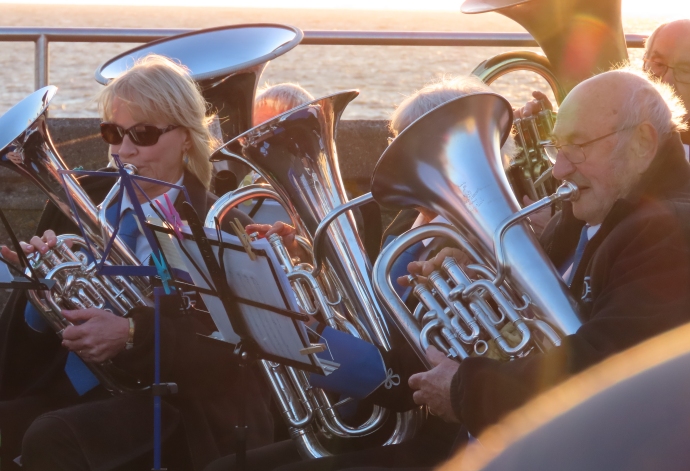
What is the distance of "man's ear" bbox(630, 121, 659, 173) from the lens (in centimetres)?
246

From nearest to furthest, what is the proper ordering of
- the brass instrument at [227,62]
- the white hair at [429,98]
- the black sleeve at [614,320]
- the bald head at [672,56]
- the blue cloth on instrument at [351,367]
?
the black sleeve at [614,320] < the blue cloth on instrument at [351,367] < the white hair at [429,98] < the bald head at [672,56] < the brass instrument at [227,62]

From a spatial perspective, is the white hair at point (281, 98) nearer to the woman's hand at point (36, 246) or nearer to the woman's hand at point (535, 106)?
the woman's hand at point (535, 106)

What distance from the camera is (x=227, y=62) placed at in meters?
4.24

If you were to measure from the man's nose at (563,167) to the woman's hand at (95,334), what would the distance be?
1342 mm

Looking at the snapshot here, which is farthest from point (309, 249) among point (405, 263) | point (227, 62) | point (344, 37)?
point (344, 37)

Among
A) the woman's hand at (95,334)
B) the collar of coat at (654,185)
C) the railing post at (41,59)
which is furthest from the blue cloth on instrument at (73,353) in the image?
the railing post at (41,59)

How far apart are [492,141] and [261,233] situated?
0.85m

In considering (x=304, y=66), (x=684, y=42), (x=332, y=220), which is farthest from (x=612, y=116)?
(x=304, y=66)

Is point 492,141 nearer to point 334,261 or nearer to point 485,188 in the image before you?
point 485,188

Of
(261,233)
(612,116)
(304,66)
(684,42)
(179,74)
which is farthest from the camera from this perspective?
(304,66)

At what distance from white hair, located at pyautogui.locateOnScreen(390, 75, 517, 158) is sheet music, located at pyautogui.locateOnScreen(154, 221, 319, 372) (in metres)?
0.94

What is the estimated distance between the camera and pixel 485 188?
8.33 feet

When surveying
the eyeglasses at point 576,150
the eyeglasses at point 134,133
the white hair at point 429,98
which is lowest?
the eyeglasses at point 134,133

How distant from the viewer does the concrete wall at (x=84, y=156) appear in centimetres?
474
